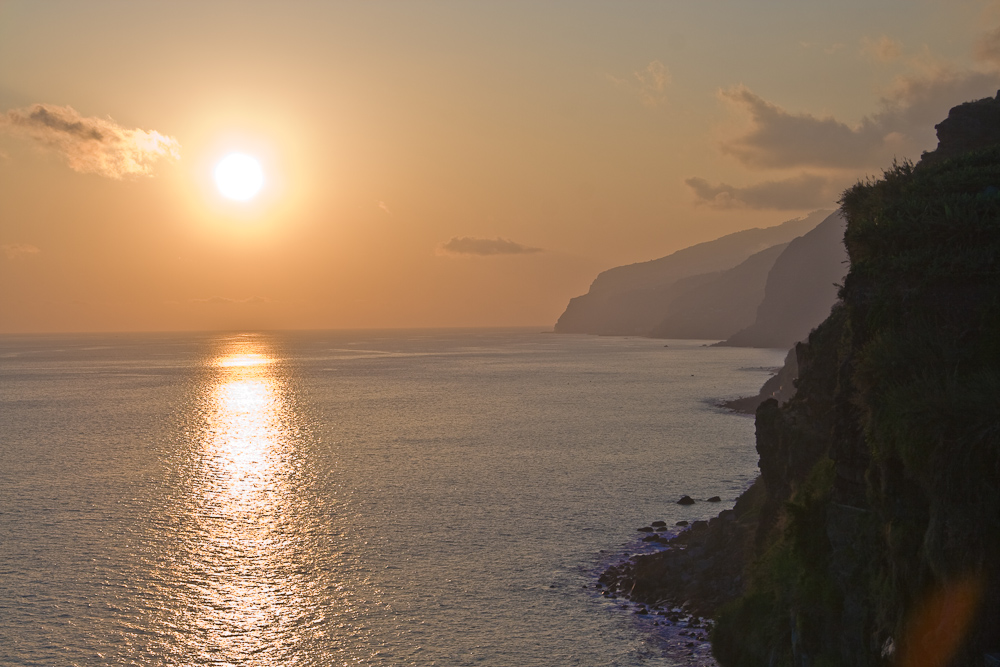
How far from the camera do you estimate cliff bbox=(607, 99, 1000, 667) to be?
1870 centimetres

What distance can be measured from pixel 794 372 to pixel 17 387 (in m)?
167

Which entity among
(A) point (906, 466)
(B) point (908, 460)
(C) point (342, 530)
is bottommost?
(C) point (342, 530)

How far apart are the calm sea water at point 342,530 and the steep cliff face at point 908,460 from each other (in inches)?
371

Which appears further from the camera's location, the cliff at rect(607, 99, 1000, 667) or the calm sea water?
the calm sea water

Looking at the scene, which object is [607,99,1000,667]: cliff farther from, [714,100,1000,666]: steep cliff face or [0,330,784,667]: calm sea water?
[0,330,784,667]: calm sea water

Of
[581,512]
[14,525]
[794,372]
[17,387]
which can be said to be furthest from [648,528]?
[17,387]

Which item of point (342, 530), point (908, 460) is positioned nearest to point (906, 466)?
point (908, 460)

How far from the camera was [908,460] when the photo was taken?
66.0 ft

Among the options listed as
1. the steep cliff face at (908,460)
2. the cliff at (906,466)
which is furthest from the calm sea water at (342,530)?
the steep cliff face at (908,460)

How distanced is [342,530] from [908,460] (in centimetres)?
4000

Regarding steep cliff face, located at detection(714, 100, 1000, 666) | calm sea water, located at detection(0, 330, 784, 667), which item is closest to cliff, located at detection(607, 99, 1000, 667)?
steep cliff face, located at detection(714, 100, 1000, 666)

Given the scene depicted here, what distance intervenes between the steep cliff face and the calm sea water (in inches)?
371

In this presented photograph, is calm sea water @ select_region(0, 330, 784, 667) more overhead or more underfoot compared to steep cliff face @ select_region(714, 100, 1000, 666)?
more underfoot

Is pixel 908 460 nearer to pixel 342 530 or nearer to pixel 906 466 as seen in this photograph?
pixel 906 466
